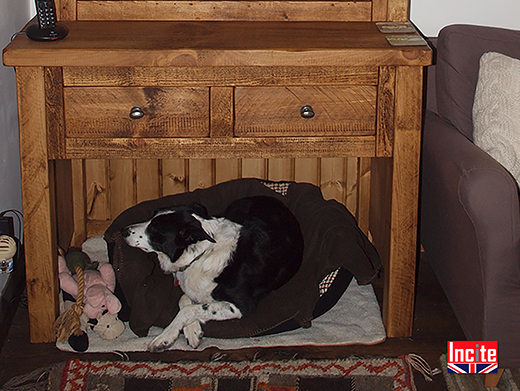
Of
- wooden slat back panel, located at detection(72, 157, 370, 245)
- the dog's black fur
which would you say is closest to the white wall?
wooden slat back panel, located at detection(72, 157, 370, 245)

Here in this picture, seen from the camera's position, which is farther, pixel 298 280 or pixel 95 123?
pixel 298 280

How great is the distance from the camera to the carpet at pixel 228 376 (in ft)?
6.51

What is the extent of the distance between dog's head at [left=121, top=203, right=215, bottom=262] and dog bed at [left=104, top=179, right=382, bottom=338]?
0.15m

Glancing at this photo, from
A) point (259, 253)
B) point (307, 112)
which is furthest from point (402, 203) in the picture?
point (259, 253)

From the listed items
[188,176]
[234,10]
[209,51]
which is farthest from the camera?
[188,176]

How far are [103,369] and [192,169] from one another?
3.12 feet

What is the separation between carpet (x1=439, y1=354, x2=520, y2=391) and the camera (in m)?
1.99

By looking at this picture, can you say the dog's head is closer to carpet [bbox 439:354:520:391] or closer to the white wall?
carpet [bbox 439:354:520:391]

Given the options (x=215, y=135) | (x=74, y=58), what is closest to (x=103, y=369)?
(x=215, y=135)

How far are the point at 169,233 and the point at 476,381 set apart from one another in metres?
1.00

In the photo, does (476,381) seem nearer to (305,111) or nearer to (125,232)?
(305,111)

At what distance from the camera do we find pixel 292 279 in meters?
2.39

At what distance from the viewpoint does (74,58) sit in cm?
191

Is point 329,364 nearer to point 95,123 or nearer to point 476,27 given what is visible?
point 95,123
